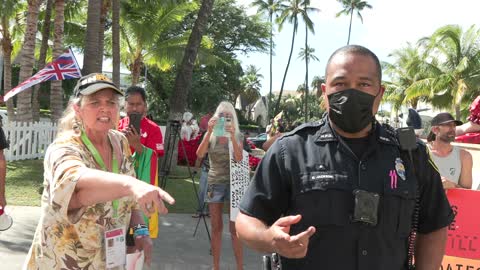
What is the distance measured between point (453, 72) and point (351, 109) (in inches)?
1386

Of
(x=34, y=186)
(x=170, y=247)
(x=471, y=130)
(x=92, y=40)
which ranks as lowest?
(x=170, y=247)

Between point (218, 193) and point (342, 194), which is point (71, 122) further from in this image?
→ point (218, 193)

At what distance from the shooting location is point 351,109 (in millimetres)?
2018

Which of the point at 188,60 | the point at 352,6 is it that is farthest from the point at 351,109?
the point at 352,6

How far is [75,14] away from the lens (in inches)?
839

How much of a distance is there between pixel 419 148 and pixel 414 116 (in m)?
2.45

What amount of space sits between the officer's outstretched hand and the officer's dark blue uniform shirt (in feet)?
0.71

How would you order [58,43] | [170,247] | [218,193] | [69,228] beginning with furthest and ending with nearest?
[58,43] → [170,247] → [218,193] → [69,228]

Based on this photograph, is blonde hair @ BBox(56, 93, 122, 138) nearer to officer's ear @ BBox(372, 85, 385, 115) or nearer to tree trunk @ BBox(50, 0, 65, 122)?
officer's ear @ BBox(372, 85, 385, 115)

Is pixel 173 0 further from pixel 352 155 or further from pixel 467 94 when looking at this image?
pixel 467 94

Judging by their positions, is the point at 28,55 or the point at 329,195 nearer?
the point at 329,195

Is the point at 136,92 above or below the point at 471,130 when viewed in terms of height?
above

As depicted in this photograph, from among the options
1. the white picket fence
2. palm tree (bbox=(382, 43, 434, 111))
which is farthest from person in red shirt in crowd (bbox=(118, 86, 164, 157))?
palm tree (bbox=(382, 43, 434, 111))

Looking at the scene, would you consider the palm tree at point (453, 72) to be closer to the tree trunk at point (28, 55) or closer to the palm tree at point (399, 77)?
the palm tree at point (399, 77)
